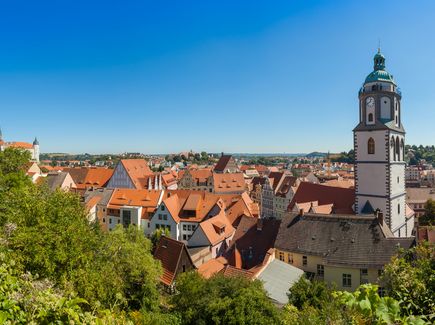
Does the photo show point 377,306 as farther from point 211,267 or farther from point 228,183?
point 228,183

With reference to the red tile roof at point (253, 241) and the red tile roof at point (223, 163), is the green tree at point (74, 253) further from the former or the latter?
the red tile roof at point (223, 163)

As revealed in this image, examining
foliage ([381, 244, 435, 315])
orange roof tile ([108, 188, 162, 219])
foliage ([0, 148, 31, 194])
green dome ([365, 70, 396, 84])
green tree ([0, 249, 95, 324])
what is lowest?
orange roof tile ([108, 188, 162, 219])

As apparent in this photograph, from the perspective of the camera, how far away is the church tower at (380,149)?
101ft

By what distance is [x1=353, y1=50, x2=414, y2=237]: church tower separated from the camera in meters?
30.9

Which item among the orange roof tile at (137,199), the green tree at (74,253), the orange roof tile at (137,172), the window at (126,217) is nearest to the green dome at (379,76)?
the green tree at (74,253)

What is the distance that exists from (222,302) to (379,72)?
2859cm

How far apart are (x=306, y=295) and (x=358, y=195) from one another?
716 inches

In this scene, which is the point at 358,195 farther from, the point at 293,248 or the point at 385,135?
the point at 293,248

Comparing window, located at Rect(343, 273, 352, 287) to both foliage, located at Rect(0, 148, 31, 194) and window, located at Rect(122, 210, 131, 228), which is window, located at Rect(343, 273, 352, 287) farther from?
window, located at Rect(122, 210, 131, 228)

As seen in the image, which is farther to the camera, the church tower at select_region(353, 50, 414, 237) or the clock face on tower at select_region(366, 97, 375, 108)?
the clock face on tower at select_region(366, 97, 375, 108)

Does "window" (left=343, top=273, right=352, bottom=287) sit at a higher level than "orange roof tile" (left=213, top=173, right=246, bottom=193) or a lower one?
lower

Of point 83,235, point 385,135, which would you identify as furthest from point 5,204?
point 385,135

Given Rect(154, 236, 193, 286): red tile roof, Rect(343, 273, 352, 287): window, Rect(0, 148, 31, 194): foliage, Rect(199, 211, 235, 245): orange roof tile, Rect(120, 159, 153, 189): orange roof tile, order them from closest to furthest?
Rect(343, 273, 352, 287): window < Rect(154, 236, 193, 286): red tile roof < Rect(0, 148, 31, 194): foliage < Rect(199, 211, 235, 245): orange roof tile < Rect(120, 159, 153, 189): orange roof tile

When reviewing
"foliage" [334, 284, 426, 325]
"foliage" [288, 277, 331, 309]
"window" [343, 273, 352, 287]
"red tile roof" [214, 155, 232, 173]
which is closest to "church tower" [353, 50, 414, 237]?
"window" [343, 273, 352, 287]
